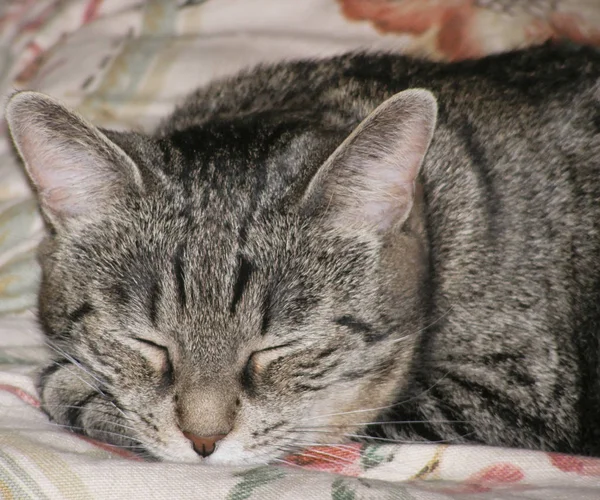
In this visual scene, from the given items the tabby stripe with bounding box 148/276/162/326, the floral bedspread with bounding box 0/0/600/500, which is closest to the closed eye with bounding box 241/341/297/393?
the tabby stripe with bounding box 148/276/162/326

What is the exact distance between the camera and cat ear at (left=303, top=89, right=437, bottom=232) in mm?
1585

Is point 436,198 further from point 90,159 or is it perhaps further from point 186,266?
point 90,159

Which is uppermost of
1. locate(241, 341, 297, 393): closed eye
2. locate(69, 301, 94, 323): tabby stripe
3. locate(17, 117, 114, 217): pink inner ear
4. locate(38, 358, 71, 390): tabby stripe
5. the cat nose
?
locate(17, 117, 114, 217): pink inner ear

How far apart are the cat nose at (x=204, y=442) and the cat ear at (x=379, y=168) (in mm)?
513

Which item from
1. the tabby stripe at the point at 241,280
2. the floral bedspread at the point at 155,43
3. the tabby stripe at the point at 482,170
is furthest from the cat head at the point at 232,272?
the floral bedspread at the point at 155,43

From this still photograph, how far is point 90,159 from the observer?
171 cm

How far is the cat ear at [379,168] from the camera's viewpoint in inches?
62.4

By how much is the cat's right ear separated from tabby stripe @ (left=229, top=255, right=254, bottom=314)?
0.28 m

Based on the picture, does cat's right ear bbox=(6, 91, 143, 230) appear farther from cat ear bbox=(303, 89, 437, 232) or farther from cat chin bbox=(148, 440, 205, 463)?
cat chin bbox=(148, 440, 205, 463)

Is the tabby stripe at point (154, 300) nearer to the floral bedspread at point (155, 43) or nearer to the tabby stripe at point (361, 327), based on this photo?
the tabby stripe at point (361, 327)

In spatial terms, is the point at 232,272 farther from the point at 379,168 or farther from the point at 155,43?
the point at 155,43

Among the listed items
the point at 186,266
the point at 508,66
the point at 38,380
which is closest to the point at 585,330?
the point at 508,66

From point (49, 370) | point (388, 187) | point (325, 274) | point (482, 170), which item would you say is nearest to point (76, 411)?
point (49, 370)

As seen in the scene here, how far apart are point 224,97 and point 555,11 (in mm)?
1301
